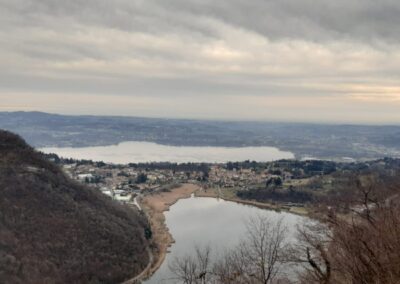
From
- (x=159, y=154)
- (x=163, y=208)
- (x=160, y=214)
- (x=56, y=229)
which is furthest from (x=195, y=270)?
(x=159, y=154)

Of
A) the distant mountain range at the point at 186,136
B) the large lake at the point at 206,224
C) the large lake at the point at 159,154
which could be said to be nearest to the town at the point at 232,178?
the large lake at the point at 206,224

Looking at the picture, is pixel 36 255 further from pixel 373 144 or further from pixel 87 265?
pixel 373 144

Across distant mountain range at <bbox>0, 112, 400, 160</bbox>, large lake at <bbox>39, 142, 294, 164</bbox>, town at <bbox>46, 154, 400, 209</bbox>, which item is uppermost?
distant mountain range at <bbox>0, 112, 400, 160</bbox>

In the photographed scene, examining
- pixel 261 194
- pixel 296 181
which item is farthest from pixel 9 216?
pixel 296 181

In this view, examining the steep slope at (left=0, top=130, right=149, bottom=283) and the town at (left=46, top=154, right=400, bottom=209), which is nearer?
the steep slope at (left=0, top=130, right=149, bottom=283)

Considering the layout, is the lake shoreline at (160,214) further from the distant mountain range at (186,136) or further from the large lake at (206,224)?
the distant mountain range at (186,136)

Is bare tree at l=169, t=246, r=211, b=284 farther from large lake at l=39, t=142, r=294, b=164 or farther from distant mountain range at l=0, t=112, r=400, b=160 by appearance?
distant mountain range at l=0, t=112, r=400, b=160

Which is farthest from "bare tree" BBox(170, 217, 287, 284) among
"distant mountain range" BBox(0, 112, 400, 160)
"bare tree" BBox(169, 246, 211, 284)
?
"distant mountain range" BBox(0, 112, 400, 160)
